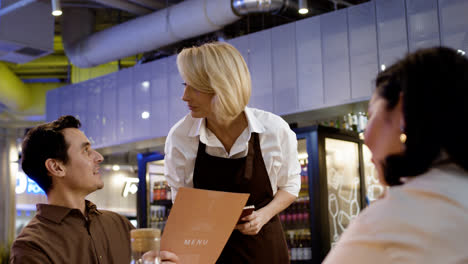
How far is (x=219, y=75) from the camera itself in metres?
1.81

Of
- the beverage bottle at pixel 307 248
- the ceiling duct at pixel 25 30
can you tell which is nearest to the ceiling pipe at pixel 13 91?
the ceiling duct at pixel 25 30

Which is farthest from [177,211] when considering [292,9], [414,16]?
[292,9]

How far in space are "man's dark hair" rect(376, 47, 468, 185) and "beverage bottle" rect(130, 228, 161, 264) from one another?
0.42m

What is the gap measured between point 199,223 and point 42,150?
848mm

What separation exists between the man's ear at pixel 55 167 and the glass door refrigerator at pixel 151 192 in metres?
4.54

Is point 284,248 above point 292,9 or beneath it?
beneath

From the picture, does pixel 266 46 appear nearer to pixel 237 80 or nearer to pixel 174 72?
pixel 174 72

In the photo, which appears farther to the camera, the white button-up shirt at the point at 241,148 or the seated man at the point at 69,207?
the white button-up shirt at the point at 241,148

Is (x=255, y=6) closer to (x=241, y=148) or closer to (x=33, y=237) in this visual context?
(x=241, y=148)

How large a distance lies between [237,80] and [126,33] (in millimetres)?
5013

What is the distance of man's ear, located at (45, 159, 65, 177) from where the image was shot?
1968 mm

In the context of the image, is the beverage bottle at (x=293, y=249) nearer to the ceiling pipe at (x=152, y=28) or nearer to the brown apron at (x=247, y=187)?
the ceiling pipe at (x=152, y=28)

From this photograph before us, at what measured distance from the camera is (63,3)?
6910 mm

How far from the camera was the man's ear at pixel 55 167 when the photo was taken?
1.97 m
